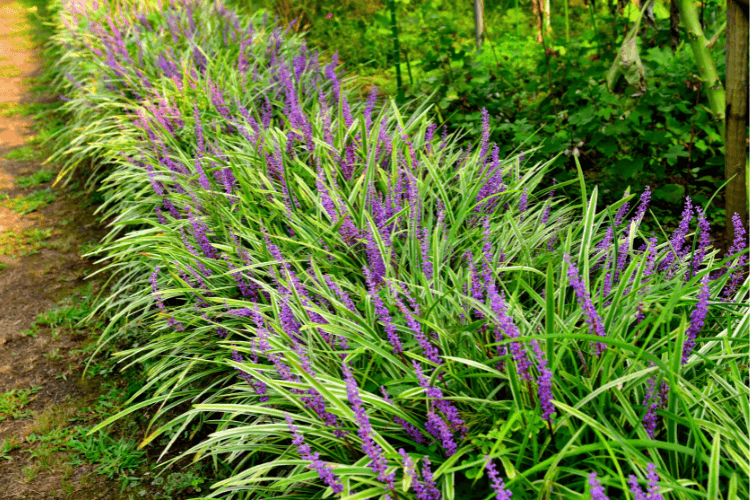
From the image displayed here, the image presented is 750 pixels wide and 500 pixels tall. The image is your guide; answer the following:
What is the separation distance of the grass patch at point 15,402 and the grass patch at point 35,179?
2.87 meters

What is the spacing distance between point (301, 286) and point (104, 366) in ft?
5.17

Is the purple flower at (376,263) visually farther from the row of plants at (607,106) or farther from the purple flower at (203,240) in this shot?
the row of plants at (607,106)

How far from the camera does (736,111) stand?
257cm

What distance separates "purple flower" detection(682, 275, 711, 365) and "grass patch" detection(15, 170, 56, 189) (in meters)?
5.37

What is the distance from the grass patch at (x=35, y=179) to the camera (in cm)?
525

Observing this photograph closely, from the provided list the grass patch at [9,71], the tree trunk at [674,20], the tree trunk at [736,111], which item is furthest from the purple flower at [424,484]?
the grass patch at [9,71]

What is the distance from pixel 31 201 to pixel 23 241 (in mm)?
655

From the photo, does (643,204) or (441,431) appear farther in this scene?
(643,204)

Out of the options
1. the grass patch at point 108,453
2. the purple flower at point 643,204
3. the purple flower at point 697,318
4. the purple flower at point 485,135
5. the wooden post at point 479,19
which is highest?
the wooden post at point 479,19

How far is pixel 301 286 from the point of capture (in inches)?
83.8

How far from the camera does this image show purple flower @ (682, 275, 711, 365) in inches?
61.3

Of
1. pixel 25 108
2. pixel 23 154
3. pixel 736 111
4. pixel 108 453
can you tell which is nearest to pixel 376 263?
pixel 108 453

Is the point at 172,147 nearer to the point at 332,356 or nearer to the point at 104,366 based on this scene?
the point at 104,366

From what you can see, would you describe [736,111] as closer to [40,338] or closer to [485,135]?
[485,135]
